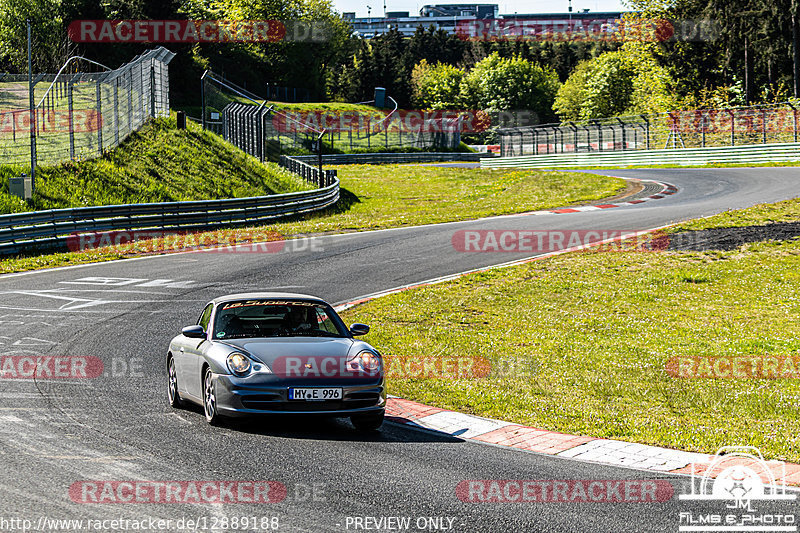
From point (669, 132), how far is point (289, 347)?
50.9 meters

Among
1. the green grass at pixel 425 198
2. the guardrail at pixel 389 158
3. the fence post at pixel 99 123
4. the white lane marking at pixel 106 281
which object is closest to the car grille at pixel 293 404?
the white lane marking at pixel 106 281

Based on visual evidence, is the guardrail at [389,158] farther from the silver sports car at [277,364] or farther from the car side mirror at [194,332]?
the car side mirror at [194,332]

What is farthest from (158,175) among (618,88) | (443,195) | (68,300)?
(618,88)

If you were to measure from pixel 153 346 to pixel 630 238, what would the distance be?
1455 cm

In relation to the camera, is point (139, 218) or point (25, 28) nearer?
point (139, 218)

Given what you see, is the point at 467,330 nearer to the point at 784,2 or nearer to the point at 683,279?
the point at 683,279

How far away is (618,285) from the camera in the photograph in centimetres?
1791

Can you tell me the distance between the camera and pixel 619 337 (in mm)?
13461

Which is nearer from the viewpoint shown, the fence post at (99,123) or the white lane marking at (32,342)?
the white lane marking at (32,342)

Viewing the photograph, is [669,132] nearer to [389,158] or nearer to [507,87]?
[389,158]

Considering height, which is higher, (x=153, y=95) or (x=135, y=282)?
(x=153, y=95)

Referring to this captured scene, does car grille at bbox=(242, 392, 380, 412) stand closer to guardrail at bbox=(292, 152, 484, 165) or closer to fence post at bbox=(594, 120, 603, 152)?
fence post at bbox=(594, 120, 603, 152)

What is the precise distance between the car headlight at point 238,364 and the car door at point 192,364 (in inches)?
24.1

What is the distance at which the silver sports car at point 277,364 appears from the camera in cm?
840
